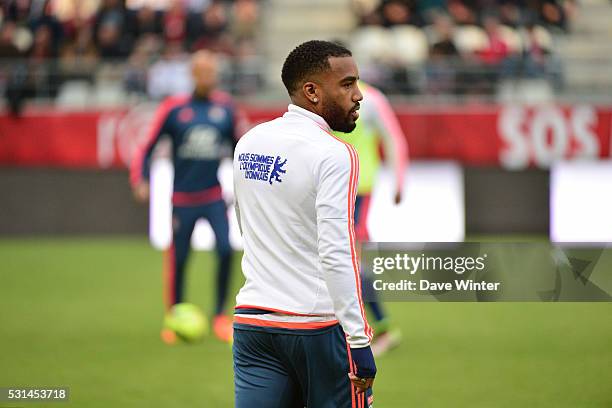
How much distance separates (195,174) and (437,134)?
743 centimetres

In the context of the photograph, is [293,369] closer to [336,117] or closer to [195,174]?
[336,117]

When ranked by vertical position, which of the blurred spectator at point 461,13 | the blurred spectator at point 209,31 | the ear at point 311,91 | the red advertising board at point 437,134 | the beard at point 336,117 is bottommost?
the red advertising board at point 437,134

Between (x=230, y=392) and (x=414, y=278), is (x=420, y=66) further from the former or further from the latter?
(x=414, y=278)

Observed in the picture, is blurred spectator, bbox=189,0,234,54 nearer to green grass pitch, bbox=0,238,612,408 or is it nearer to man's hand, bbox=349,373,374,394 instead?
green grass pitch, bbox=0,238,612,408

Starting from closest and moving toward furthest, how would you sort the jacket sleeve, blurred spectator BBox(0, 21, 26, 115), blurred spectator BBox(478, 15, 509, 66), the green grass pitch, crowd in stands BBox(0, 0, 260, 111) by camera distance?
the jacket sleeve < the green grass pitch < blurred spectator BBox(0, 21, 26, 115) < blurred spectator BBox(478, 15, 509, 66) < crowd in stands BBox(0, 0, 260, 111)

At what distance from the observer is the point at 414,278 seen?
4992mm

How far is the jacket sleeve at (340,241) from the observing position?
375cm

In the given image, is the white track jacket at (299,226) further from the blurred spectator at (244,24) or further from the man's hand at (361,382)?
the blurred spectator at (244,24)

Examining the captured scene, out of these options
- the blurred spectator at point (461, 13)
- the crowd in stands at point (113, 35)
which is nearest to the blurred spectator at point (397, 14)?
the blurred spectator at point (461, 13)

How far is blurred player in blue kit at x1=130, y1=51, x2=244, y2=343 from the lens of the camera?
9.47 meters

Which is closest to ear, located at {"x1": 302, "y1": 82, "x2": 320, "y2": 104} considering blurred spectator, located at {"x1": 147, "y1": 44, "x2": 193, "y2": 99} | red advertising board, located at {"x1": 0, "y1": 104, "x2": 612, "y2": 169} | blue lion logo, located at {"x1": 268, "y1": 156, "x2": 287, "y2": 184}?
blue lion logo, located at {"x1": 268, "y1": 156, "x2": 287, "y2": 184}

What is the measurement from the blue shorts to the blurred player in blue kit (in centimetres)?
538
